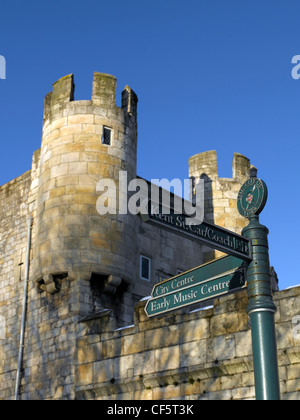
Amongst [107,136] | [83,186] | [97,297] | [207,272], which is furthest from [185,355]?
[107,136]

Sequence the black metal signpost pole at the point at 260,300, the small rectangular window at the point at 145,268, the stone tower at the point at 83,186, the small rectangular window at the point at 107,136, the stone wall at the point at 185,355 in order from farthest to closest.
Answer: the small rectangular window at the point at 145,268 → the small rectangular window at the point at 107,136 → the stone tower at the point at 83,186 → the stone wall at the point at 185,355 → the black metal signpost pole at the point at 260,300

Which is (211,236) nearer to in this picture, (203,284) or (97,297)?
(203,284)

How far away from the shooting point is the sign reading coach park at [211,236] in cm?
641

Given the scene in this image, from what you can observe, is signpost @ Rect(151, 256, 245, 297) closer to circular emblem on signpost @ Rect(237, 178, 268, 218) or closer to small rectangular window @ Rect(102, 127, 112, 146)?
circular emblem on signpost @ Rect(237, 178, 268, 218)

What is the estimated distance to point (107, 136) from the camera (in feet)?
54.7

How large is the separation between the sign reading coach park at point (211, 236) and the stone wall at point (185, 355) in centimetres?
432

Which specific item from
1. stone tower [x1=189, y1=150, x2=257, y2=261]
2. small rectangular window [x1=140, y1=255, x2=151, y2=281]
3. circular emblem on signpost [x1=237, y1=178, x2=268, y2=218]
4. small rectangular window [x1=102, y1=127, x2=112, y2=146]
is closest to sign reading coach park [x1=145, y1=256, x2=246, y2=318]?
circular emblem on signpost [x1=237, y1=178, x2=268, y2=218]

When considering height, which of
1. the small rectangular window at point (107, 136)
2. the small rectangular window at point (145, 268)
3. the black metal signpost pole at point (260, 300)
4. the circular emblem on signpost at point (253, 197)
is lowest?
the black metal signpost pole at point (260, 300)

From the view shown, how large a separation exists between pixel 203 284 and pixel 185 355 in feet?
17.6

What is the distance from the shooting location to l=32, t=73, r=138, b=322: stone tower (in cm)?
1521

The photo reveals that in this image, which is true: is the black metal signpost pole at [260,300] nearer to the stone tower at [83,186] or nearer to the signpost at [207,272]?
the signpost at [207,272]

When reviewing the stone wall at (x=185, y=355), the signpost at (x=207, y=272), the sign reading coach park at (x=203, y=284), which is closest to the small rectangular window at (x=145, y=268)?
the stone wall at (x=185, y=355)

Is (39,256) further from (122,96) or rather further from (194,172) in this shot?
(194,172)

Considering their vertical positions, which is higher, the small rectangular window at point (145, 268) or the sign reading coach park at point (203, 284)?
the small rectangular window at point (145, 268)
